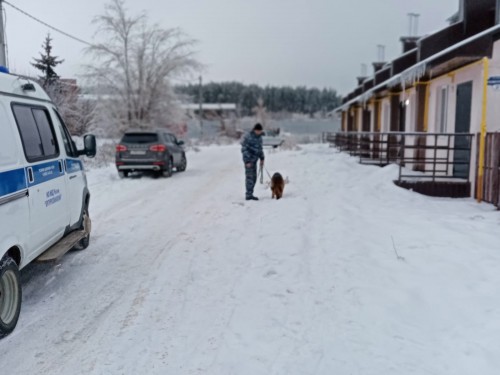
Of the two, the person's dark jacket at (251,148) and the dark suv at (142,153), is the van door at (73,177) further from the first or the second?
the dark suv at (142,153)

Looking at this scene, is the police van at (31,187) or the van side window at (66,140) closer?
the police van at (31,187)

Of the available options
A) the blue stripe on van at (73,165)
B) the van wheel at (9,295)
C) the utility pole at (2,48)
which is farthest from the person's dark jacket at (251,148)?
the van wheel at (9,295)

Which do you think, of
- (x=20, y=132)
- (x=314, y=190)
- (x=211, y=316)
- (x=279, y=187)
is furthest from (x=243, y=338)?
(x=314, y=190)

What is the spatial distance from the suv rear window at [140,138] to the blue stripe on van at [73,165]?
855 centimetres

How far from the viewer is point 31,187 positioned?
4.55 metres

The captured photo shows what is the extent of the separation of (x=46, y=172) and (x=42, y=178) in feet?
0.61

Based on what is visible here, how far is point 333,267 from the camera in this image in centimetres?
570

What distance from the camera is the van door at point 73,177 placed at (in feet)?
19.6

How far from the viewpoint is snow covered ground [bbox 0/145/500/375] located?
362cm

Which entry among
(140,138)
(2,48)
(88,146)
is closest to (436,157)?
(88,146)

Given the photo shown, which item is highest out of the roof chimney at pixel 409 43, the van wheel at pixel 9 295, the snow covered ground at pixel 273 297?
the roof chimney at pixel 409 43

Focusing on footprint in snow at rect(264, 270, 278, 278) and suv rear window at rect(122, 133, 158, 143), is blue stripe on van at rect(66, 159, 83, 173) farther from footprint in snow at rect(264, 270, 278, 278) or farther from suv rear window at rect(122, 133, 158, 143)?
suv rear window at rect(122, 133, 158, 143)

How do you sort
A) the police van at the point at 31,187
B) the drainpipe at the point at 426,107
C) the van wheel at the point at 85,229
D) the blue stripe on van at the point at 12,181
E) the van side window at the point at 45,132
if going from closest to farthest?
the blue stripe on van at the point at 12,181 < the police van at the point at 31,187 < the van side window at the point at 45,132 < the van wheel at the point at 85,229 < the drainpipe at the point at 426,107

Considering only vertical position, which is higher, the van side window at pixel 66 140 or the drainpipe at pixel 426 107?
the drainpipe at pixel 426 107
